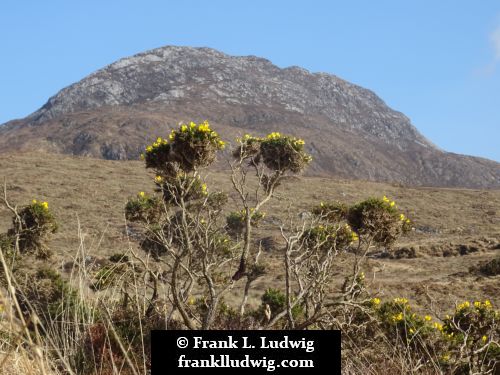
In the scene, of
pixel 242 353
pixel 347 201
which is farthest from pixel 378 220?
pixel 347 201

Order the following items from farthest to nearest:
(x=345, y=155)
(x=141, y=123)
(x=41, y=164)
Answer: (x=345, y=155) < (x=141, y=123) < (x=41, y=164)

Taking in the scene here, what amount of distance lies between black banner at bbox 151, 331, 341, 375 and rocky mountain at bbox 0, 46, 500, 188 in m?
98.7

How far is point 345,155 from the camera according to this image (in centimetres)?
12094

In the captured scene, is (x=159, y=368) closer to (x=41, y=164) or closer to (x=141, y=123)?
(x=41, y=164)

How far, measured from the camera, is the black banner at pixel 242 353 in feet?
8.61

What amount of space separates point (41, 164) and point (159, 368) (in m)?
51.6

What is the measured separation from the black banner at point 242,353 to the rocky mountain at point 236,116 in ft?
324

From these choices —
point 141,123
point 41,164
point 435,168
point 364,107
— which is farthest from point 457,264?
point 364,107

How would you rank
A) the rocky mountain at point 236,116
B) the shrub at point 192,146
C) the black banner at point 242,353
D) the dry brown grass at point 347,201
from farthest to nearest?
the rocky mountain at point 236,116 → the dry brown grass at point 347,201 → the shrub at point 192,146 → the black banner at point 242,353

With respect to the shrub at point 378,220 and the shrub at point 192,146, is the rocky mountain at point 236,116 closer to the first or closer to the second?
the shrub at point 378,220

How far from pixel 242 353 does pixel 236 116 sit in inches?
5115

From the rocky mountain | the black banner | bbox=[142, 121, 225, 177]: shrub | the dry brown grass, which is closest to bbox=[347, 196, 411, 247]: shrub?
bbox=[142, 121, 225, 177]: shrub

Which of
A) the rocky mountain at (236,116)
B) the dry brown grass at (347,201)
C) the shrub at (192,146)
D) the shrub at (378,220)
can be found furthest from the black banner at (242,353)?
the rocky mountain at (236,116)

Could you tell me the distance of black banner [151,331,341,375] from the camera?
8.61 feet
